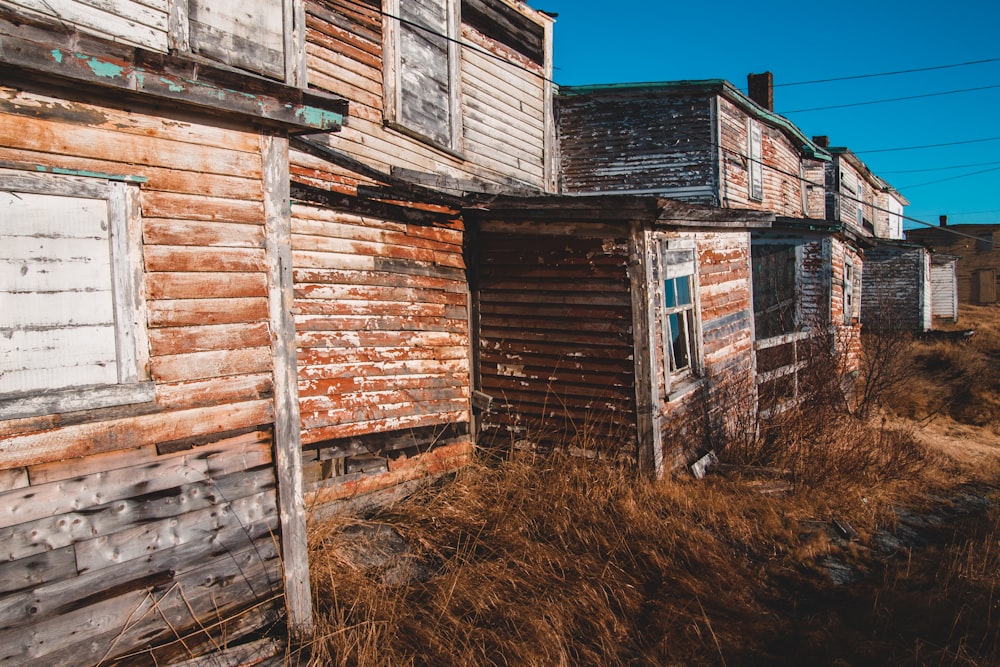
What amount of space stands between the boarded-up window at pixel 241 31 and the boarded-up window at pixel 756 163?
14418mm

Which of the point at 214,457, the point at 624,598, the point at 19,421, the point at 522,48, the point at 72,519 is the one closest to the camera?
the point at 19,421

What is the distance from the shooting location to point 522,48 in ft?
32.6

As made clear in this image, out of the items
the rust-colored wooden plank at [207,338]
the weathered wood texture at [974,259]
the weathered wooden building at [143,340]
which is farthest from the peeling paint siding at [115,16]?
the weathered wood texture at [974,259]

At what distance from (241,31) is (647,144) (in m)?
11.4

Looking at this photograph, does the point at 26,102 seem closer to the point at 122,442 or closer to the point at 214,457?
the point at 122,442

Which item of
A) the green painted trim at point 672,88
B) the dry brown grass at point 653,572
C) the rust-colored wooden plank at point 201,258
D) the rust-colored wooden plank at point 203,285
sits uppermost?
the green painted trim at point 672,88

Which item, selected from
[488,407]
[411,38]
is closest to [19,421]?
[488,407]

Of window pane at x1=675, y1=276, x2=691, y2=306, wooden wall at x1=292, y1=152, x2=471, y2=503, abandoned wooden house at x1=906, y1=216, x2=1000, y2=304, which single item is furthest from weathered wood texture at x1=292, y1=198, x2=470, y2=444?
abandoned wooden house at x1=906, y1=216, x2=1000, y2=304

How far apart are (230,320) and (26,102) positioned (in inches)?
55.9

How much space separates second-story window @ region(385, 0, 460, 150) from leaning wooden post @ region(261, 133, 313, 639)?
3715mm

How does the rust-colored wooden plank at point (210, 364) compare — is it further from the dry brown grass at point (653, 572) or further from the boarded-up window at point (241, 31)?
the boarded-up window at point (241, 31)

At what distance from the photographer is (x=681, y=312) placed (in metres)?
7.88

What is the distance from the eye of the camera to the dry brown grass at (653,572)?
4066mm

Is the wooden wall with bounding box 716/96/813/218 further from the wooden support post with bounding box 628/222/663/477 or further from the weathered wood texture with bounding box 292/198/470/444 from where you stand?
the weathered wood texture with bounding box 292/198/470/444
